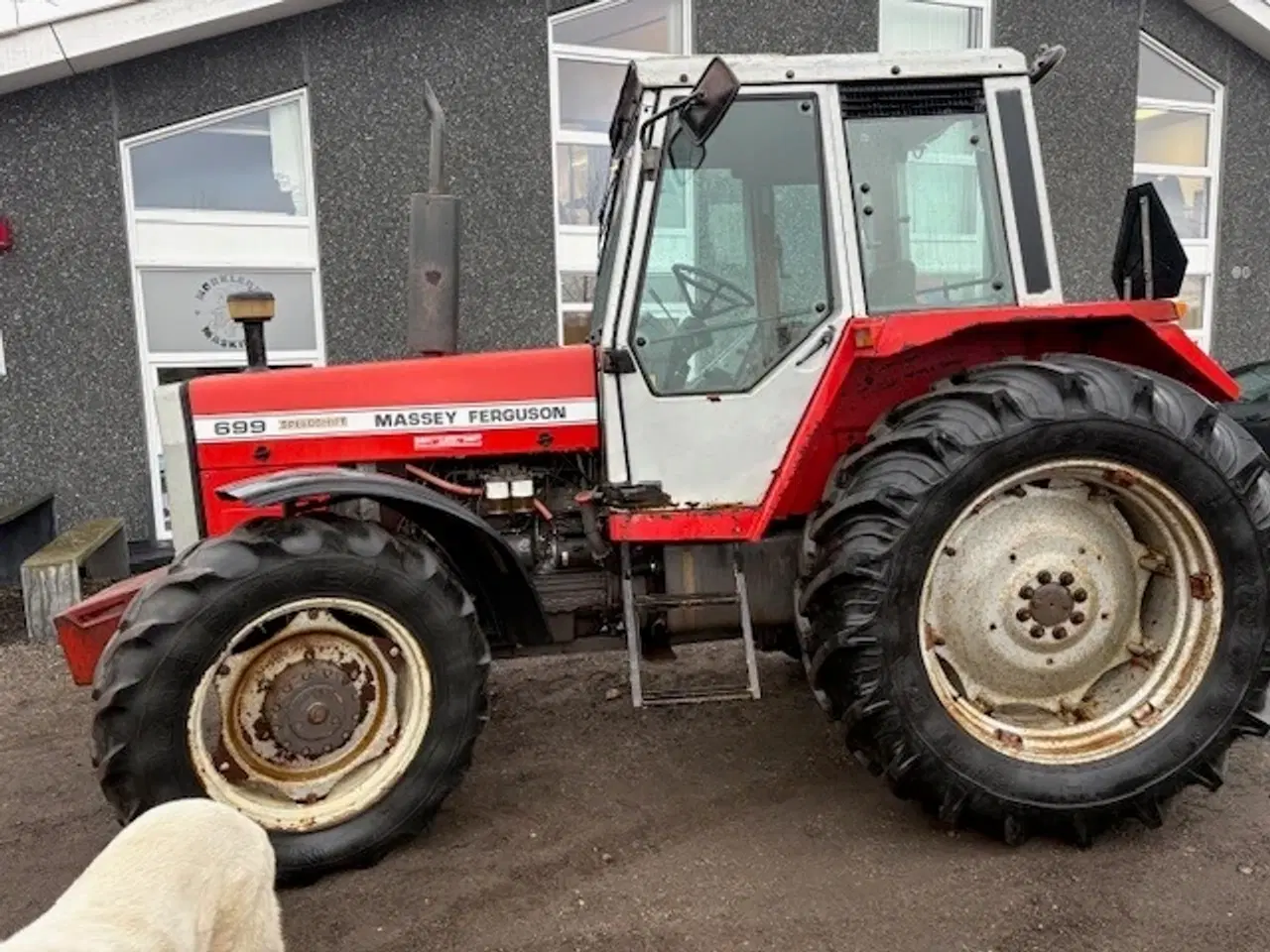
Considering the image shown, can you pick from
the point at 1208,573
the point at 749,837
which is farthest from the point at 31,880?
the point at 1208,573

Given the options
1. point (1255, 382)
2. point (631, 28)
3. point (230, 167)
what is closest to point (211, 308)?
point (230, 167)

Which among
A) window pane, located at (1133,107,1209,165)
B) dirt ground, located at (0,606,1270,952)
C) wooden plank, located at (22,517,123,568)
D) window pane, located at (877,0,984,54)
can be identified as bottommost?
dirt ground, located at (0,606,1270,952)

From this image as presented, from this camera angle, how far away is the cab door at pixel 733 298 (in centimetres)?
319

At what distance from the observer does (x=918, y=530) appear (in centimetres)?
282

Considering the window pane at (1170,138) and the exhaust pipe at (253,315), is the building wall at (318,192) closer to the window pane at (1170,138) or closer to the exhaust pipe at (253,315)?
the exhaust pipe at (253,315)

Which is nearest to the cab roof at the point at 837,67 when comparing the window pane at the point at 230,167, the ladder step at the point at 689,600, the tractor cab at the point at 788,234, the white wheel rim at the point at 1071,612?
the tractor cab at the point at 788,234

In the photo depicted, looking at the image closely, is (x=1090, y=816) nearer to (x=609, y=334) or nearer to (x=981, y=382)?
(x=981, y=382)

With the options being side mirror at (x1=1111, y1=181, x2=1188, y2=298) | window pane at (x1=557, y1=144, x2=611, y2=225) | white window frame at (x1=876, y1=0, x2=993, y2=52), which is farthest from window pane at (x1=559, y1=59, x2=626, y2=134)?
side mirror at (x1=1111, y1=181, x2=1188, y2=298)

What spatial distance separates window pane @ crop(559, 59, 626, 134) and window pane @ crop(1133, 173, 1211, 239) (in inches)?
241

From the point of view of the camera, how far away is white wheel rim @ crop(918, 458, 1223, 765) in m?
3.01

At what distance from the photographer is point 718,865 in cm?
290

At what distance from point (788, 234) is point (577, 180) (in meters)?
5.09

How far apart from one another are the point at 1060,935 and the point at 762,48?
298 inches

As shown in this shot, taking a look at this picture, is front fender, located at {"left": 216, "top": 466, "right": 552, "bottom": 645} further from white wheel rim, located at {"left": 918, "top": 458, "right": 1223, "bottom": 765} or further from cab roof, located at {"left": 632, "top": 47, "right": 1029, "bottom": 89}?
cab roof, located at {"left": 632, "top": 47, "right": 1029, "bottom": 89}
